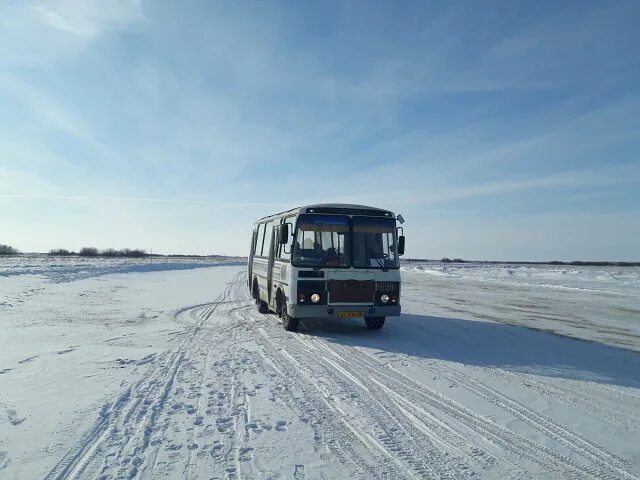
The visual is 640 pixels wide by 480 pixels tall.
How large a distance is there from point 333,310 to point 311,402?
513 centimetres

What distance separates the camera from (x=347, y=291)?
11.3 meters

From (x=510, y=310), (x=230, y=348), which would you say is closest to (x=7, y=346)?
(x=230, y=348)

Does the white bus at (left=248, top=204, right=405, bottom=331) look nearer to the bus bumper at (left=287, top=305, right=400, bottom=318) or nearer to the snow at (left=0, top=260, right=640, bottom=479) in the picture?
the bus bumper at (left=287, top=305, right=400, bottom=318)

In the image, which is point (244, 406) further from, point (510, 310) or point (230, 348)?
point (510, 310)

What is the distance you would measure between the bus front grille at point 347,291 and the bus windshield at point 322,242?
1.44ft

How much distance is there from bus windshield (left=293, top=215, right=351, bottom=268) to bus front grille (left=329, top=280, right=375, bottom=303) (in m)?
0.44

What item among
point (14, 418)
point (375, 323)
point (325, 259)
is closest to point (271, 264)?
point (325, 259)

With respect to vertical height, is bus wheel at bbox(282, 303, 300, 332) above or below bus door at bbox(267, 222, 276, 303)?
below

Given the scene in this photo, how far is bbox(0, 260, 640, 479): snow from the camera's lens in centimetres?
442

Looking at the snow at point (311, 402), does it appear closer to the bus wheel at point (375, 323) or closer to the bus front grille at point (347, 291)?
the bus wheel at point (375, 323)

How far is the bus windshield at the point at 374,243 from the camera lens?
11539mm

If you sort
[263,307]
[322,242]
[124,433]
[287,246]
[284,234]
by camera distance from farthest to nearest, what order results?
[263,307] → [287,246] → [284,234] → [322,242] → [124,433]

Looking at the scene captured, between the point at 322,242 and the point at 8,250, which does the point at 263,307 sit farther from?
the point at 8,250

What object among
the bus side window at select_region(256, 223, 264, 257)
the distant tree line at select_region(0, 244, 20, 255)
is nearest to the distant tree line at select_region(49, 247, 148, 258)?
the distant tree line at select_region(0, 244, 20, 255)
